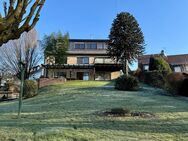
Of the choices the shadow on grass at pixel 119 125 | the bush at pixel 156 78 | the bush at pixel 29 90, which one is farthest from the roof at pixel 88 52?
the shadow on grass at pixel 119 125

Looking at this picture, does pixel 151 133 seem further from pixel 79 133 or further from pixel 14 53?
pixel 14 53

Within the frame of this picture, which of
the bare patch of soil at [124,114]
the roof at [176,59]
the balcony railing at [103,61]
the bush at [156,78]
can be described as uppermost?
the roof at [176,59]

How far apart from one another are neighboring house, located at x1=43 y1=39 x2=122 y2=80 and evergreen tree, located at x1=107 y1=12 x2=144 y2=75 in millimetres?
5330

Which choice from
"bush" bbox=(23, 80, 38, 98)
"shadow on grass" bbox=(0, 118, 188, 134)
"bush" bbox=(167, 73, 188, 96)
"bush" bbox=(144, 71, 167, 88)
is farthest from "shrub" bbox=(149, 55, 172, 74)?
"shadow on grass" bbox=(0, 118, 188, 134)

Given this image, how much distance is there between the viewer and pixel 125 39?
42938 mm

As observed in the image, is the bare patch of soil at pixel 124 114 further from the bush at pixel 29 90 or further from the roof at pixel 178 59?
the roof at pixel 178 59

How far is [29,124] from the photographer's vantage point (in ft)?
39.1

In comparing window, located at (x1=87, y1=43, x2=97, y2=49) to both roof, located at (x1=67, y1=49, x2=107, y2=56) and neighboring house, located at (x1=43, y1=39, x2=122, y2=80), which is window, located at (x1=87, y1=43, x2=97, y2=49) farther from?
roof, located at (x1=67, y1=49, x2=107, y2=56)

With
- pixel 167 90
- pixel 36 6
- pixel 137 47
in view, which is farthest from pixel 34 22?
pixel 137 47

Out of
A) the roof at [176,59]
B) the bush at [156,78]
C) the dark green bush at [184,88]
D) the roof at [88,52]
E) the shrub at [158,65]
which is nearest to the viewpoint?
the dark green bush at [184,88]

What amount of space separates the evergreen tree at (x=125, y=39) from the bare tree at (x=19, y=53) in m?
11.3

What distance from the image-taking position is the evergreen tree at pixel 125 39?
42844 mm

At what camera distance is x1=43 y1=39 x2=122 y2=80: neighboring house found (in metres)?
50.4

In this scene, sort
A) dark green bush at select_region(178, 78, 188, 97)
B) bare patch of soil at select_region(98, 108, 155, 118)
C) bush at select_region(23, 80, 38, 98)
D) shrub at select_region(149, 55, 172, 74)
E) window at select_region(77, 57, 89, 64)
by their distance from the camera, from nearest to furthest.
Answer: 1. bare patch of soil at select_region(98, 108, 155, 118)
2. dark green bush at select_region(178, 78, 188, 97)
3. bush at select_region(23, 80, 38, 98)
4. shrub at select_region(149, 55, 172, 74)
5. window at select_region(77, 57, 89, 64)
